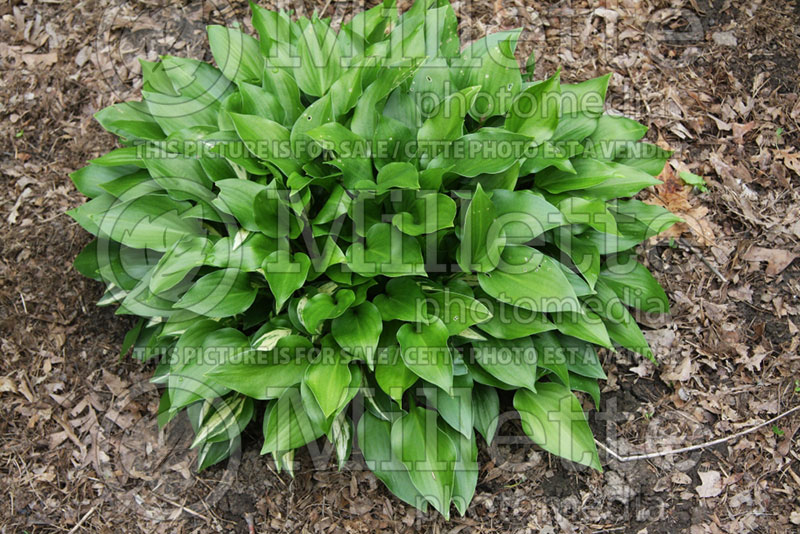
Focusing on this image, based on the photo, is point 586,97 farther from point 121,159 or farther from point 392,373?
point 121,159

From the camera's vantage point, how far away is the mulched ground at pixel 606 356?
267 centimetres

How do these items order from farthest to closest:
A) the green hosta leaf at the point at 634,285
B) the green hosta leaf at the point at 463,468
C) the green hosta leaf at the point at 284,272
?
1. the green hosta leaf at the point at 634,285
2. the green hosta leaf at the point at 463,468
3. the green hosta leaf at the point at 284,272

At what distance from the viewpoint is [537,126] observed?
8.00ft

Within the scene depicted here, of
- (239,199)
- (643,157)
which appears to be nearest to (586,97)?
(643,157)

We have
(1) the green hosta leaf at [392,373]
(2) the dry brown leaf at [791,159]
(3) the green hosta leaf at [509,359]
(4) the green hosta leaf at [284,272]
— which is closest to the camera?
Result: (4) the green hosta leaf at [284,272]

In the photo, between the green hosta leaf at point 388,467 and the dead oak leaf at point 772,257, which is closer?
the green hosta leaf at point 388,467

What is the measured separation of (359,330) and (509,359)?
60 cm

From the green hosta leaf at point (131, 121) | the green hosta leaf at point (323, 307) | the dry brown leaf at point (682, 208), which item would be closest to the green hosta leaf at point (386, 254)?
the green hosta leaf at point (323, 307)

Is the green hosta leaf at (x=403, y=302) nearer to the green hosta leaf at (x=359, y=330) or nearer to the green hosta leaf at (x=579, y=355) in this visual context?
the green hosta leaf at (x=359, y=330)

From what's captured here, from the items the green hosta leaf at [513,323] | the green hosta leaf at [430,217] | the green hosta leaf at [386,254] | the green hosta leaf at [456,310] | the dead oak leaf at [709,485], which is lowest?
the dead oak leaf at [709,485]

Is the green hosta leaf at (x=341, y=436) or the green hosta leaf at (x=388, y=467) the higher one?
the green hosta leaf at (x=341, y=436)

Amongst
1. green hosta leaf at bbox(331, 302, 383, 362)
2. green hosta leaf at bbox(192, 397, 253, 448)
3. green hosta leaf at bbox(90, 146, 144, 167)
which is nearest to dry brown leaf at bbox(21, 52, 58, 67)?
green hosta leaf at bbox(90, 146, 144, 167)

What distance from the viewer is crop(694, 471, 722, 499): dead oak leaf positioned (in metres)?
2.66

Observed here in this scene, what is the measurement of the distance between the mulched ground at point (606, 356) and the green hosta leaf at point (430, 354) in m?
0.80
